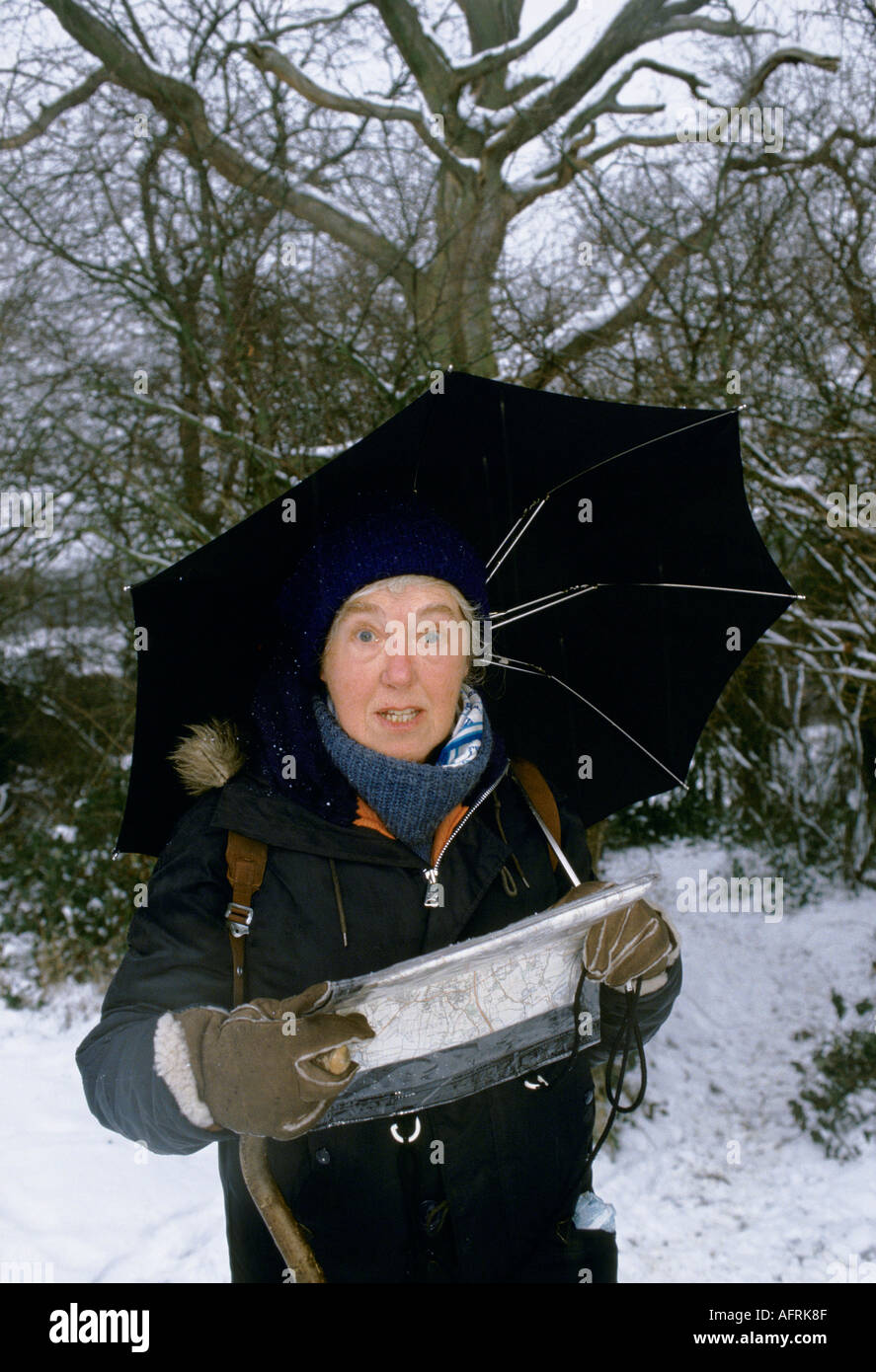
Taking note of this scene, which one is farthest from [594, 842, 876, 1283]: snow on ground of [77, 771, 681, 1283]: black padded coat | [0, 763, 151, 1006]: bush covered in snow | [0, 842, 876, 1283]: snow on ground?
[0, 763, 151, 1006]: bush covered in snow

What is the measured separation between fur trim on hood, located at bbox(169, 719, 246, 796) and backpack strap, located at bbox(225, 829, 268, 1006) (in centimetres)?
14

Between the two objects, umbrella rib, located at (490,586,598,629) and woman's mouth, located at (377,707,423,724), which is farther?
umbrella rib, located at (490,586,598,629)

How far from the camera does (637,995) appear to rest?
1.69 metres

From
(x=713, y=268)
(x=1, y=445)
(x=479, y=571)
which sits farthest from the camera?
(x=1, y=445)

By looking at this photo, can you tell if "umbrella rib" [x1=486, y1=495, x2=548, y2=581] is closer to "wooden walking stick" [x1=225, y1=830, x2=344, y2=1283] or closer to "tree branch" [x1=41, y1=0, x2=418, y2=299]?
"wooden walking stick" [x1=225, y1=830, x2=344, y2=1283]

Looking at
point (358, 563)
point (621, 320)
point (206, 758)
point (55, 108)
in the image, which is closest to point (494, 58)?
point (621, 320)

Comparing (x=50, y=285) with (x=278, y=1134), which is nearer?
(x=278, y=1134)

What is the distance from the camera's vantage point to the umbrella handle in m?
1.49

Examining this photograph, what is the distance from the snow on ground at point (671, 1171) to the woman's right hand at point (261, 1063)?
2.41m

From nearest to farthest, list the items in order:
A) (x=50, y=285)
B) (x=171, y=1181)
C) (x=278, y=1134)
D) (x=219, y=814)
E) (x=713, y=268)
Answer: (x=278, y=1134) → (x=219, y=814) → (x=171, y=1181) → (x=713, y=268) → (x=50, y=285)

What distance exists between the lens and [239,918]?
1.56 meters
